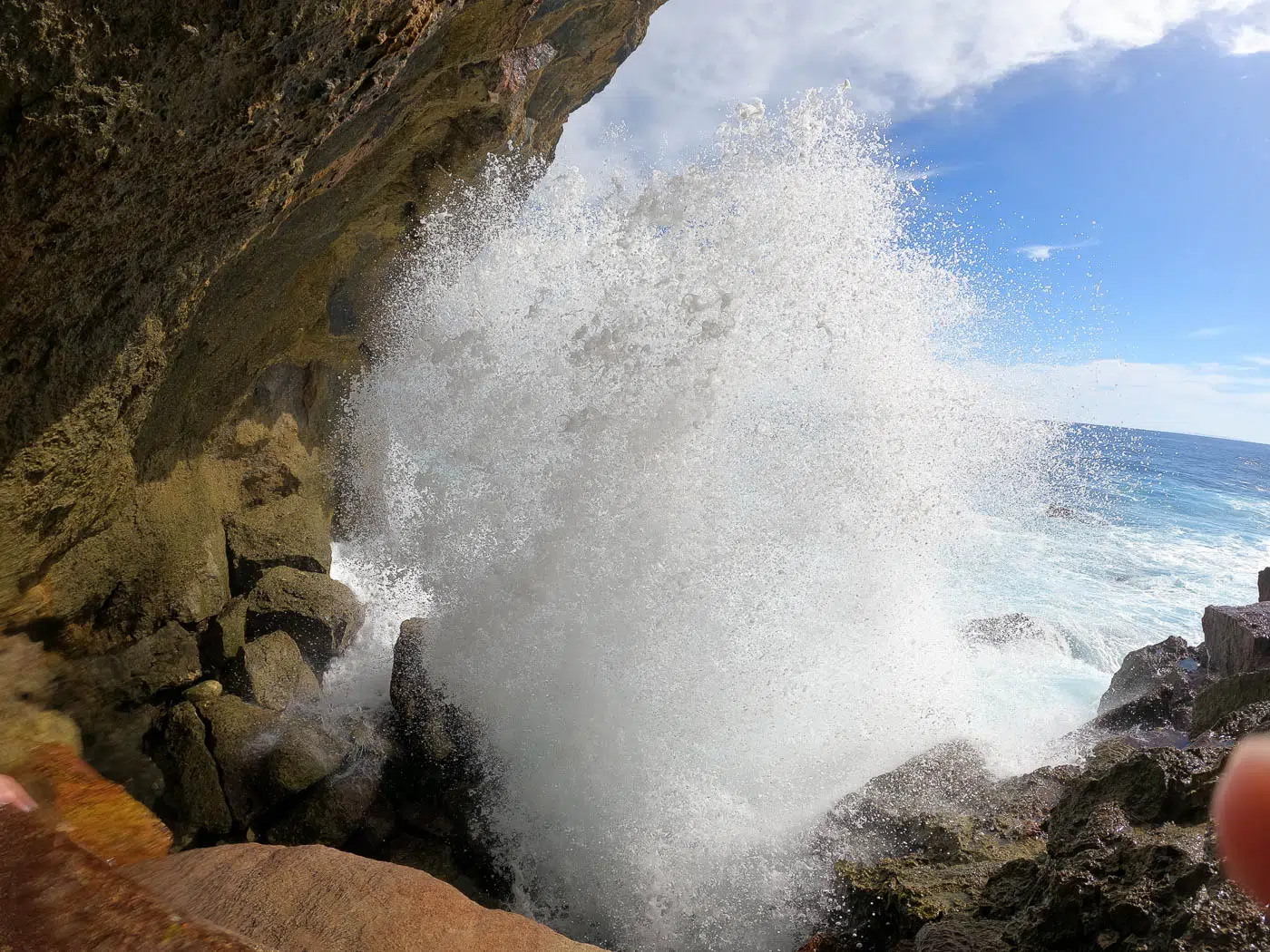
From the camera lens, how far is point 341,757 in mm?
4930

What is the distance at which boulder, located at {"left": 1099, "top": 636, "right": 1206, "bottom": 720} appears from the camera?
635 cm

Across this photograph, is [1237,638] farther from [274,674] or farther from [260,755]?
[274,674]

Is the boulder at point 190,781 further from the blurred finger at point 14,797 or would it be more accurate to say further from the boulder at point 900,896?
the boulder at point 900,896

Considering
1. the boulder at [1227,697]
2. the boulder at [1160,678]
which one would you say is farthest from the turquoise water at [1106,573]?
the boulder at [1227,697]

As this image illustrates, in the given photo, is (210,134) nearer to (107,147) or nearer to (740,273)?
(107,147)

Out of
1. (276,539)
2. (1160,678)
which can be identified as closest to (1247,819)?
(276,539)

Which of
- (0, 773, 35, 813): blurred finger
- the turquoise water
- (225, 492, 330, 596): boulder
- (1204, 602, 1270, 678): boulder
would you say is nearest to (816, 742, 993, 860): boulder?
(1204, 602, 1270, 678): boulder

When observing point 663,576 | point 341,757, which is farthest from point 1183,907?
point 341,757

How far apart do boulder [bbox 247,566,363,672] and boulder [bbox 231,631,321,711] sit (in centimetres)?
26

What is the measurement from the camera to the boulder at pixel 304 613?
20.5 ft

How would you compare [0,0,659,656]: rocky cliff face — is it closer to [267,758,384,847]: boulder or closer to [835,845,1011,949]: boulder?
[267,758,384,847]: boulder

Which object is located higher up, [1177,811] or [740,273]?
[740,273]

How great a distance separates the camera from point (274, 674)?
568cm

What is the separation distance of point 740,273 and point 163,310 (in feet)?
15.7
